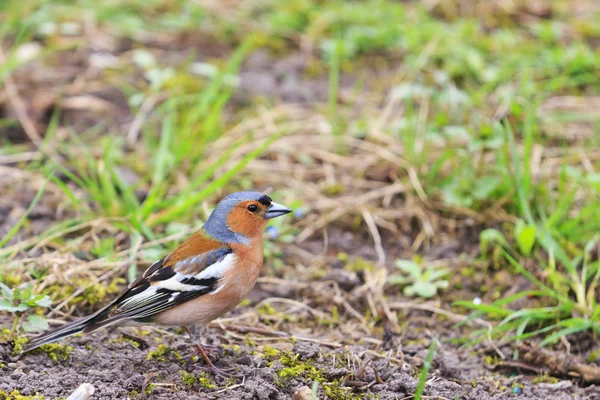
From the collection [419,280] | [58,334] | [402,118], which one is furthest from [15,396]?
[402,118]

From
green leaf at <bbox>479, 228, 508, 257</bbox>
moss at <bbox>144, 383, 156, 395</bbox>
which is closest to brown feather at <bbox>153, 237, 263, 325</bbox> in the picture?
moss at <bbox>144, 383, 156, 395</bbox>

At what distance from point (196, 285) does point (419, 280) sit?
156 cm

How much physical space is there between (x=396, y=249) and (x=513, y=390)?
158cm

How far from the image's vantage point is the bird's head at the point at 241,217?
3.84 m

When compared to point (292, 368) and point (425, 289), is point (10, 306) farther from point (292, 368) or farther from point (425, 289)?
point (425, 289)

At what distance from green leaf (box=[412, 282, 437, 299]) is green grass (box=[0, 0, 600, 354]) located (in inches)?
7.9

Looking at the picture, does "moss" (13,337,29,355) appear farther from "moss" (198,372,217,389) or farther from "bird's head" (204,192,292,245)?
"bird's head" (204,192,292,245)

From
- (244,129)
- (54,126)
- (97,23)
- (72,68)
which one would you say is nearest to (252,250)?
(244,129)

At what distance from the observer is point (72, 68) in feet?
22.1

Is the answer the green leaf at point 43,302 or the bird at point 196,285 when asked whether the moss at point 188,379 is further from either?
the green leaf at point 43,302

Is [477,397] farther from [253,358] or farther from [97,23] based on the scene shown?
[97,23]

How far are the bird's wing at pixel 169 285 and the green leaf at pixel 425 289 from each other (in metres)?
1.30

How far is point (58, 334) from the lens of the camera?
131 inches

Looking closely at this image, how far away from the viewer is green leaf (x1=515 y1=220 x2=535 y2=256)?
4535 millimetres
